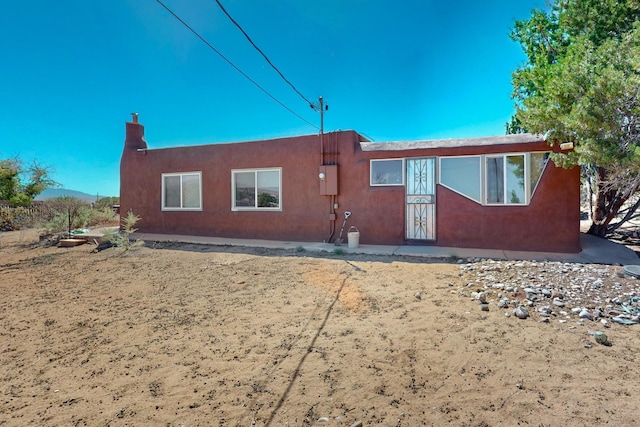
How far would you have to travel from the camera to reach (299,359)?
9.21 ft

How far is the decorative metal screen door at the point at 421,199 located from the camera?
324 inches

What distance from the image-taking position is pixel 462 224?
795 cm

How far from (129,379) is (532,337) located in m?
3.71

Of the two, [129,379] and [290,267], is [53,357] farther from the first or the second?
[290,267]

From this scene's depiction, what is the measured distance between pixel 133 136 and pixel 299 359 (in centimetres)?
1216

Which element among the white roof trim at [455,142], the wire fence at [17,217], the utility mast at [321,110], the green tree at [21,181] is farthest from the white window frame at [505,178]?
the green tree at [21,181]

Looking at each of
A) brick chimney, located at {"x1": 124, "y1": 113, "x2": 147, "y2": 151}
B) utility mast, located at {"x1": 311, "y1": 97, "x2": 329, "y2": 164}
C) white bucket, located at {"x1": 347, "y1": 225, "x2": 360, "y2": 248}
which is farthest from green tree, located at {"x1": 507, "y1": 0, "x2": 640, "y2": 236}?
brick chimney, located at {"x1": 124, "y1": 113, "x2": 147, "y2": 151}

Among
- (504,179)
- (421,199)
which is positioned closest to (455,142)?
(504,179)

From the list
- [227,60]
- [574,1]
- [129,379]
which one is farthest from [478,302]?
[574,1]

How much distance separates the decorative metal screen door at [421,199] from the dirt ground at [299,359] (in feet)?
11.2

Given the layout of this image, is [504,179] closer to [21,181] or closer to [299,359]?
[299,359]

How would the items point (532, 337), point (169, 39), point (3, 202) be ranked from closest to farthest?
point (532, 337)
point (169, 39)
point (3, 202)

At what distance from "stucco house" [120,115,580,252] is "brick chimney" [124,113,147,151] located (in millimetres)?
38

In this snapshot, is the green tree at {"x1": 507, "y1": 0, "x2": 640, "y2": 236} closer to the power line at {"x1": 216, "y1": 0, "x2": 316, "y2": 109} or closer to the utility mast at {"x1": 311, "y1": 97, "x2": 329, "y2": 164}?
the utility mast at {"x1": 311, "y1": 97, "x2": 329, "y2": 164}
